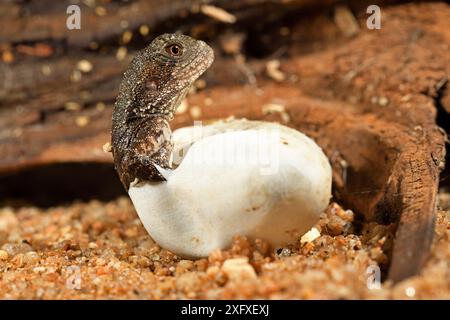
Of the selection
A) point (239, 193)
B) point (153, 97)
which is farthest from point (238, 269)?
point (153, 97)

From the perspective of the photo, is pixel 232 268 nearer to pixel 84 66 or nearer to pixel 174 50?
pixel 174 50


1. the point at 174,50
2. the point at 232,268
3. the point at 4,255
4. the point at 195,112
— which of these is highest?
the point at 174,50

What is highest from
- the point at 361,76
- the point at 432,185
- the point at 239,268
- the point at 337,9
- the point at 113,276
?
the point at 337,9

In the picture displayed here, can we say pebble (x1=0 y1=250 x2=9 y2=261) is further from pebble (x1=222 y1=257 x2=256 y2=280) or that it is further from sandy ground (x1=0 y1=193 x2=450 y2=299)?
pebble (x1=222 y1=257 x2=256 y2=280)

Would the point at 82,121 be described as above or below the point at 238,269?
above
